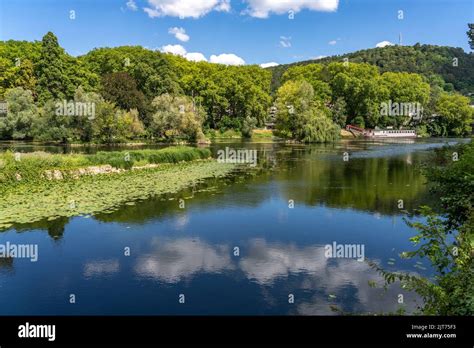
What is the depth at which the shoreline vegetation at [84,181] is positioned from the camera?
59.5ft

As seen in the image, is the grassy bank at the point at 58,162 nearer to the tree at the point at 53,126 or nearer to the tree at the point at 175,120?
the tree at the point at 175,120

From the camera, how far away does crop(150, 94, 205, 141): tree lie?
55906mm

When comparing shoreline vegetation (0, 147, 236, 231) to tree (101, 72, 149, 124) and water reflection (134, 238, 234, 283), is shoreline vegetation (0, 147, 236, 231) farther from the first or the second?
tree (101, 72, 149, 124)

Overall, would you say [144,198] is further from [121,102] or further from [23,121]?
[121,102]

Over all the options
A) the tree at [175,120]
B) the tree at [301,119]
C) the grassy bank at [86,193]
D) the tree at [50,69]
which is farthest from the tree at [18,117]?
the tree at [301,119]

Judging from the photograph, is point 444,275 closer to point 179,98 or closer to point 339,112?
point 179,98

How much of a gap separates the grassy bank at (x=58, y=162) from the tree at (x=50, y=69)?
138 feet

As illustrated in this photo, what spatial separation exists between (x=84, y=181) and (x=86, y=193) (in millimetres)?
3498

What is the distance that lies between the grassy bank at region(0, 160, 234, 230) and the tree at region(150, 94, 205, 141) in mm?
25963

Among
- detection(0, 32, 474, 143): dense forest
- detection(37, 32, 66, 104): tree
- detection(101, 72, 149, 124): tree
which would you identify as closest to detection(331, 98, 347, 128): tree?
detection(0, 32, 474, 143): dense forest

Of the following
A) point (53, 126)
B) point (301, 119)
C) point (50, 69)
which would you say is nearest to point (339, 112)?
point (301, 119)

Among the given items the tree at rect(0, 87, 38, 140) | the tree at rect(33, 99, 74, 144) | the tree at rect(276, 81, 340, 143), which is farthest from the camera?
the tree at rect(276, 81, 340, 143)

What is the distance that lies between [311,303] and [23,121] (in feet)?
186
